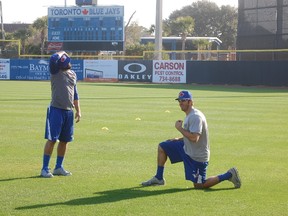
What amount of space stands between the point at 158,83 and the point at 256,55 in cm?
764

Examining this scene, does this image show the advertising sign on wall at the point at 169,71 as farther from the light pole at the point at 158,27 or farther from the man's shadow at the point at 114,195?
the man's shadow at the point at 114,195

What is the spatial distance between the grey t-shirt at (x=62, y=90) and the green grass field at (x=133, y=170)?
1074mm

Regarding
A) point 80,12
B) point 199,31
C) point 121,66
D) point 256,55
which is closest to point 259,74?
point 256,55

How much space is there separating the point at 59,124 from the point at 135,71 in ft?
130

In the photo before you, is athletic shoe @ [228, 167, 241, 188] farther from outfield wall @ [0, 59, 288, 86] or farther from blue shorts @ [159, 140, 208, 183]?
outfield wall @ [0, 59, 288, 86]

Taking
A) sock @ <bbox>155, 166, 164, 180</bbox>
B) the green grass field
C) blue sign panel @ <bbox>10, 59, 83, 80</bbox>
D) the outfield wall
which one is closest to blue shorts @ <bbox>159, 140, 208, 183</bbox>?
the green grass field

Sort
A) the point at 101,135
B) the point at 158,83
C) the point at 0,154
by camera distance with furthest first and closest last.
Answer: the point at 158,83 < the point at 101,135 < the point at 0,154

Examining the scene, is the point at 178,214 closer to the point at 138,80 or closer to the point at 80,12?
the point at 138,80

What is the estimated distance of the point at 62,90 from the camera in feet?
30.1

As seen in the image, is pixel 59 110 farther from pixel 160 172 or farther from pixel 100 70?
pixel 100 70

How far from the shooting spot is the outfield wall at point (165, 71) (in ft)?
136

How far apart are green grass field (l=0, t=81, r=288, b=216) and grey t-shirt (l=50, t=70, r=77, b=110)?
1074 millimetres

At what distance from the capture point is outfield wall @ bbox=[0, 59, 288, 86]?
136ft

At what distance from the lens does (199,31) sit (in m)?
108
